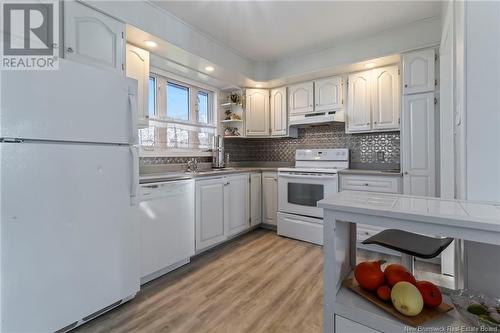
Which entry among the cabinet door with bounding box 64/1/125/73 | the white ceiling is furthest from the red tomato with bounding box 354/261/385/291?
the white ceiling

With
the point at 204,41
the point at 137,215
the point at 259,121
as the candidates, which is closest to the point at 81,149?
the point at 137,215

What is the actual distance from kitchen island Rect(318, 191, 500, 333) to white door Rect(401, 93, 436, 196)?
188 centimetres

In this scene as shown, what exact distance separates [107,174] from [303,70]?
2.78m

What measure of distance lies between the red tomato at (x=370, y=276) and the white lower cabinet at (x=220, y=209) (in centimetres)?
193

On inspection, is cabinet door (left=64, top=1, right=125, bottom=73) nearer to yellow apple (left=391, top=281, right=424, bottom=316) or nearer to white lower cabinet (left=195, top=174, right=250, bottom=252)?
white lower cabinet (left=195, top=174, right=250, bottom=252)

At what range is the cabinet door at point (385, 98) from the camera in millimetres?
2922

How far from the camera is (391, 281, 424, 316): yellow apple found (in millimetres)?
808

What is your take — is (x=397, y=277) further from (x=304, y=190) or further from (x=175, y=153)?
(x=175, y=153)

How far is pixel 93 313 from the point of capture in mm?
1596

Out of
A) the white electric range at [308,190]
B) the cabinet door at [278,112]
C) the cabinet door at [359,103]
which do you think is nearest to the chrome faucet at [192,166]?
the white electric range at [308,190]

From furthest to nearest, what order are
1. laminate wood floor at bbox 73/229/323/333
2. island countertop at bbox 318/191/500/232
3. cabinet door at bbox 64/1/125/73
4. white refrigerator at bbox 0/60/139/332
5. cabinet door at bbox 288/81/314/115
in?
cabinet door at bbox 288/81/314/115
cabinet door at bbox 64/1/125/73
laminate wood floor at bbox 73/229/323/333
white refrigerator at bbox 0/60/139/332
island countertop at bbox 318/191/500/232

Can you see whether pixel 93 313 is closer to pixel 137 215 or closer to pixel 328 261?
pixel 137 215

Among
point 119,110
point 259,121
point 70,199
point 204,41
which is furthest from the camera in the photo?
point 259,121

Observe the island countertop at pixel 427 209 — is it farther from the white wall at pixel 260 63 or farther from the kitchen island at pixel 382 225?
the white wall at pixel 260 63
